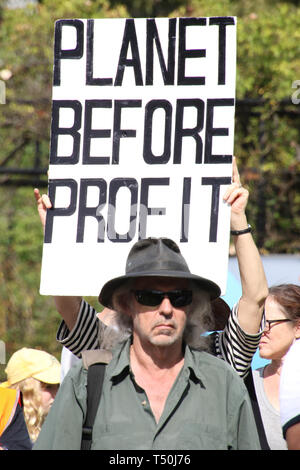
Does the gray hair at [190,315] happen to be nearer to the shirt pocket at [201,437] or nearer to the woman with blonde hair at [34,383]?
the shirt pocket at [201,437]

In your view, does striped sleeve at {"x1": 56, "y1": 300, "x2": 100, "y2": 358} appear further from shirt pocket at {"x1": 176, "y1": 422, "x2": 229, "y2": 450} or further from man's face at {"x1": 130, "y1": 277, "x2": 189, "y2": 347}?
shirt pocket at {"x1": 176, "y1": 422, "x2": 229, "y2": 450}

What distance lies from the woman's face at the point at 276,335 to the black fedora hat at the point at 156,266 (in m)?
0.66

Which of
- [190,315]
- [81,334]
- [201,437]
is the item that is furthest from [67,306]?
[201,437]

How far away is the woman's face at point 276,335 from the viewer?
370 centimetres

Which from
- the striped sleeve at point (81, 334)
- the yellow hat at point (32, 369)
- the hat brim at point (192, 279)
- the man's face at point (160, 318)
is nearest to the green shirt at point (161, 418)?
the man's face at point (160, 318)

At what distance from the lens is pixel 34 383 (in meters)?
4.24

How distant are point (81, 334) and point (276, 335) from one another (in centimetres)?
89

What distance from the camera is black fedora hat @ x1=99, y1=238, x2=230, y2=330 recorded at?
9.42 ft

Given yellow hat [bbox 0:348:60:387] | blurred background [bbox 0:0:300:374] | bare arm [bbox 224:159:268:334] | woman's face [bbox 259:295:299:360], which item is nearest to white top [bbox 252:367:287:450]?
woman's face [bbox 259:295:299:360]

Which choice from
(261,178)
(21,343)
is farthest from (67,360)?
(21,343)

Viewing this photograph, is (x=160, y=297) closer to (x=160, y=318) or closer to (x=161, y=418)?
(x=160, y=318)

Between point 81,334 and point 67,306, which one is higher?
point 67,306

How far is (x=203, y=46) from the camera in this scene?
3.52 metres

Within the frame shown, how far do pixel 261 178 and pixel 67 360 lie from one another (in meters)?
4.75
